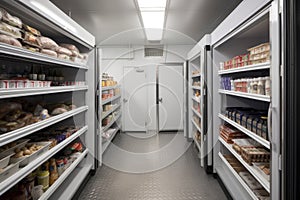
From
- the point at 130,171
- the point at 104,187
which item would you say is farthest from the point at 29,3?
the point at 130,171

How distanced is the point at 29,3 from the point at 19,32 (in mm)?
211

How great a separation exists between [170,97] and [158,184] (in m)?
4.03

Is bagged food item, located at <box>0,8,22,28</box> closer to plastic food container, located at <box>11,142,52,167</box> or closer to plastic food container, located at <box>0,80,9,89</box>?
plastic food container, located at <box>0,80,9,89</box>

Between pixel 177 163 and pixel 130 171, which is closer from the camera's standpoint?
pixel 130 171

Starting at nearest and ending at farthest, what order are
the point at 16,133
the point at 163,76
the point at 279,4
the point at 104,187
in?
1. the point at 279,4
2. the point at 16,133
3. the point at 104,187
4. the point at 163,76

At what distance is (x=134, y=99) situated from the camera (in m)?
6.96

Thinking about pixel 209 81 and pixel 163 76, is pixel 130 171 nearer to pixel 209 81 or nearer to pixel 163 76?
pixel 209 81

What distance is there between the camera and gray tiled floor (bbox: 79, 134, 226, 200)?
9.23 feet

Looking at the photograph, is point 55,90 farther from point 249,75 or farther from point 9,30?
point 249,75

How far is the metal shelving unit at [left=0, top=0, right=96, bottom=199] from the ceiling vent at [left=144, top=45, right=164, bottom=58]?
3658 millimetres

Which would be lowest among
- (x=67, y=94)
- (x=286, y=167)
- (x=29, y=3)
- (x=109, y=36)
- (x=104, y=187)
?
(x=104, y=187)

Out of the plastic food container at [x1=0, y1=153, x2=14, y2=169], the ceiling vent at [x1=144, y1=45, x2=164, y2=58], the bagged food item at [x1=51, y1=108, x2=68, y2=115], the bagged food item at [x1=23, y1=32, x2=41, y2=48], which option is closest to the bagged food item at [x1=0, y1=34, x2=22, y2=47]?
the bagged food item at [x1=23, y1=32, x2=41, y2=48]

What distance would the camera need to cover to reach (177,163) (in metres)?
4.01

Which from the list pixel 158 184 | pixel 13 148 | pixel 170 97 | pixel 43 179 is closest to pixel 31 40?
pixel 13 148
